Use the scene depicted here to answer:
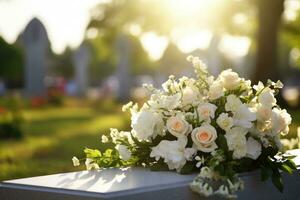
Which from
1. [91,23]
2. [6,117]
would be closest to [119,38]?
[91,23]

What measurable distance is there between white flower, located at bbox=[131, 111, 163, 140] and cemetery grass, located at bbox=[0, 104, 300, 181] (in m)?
4.04

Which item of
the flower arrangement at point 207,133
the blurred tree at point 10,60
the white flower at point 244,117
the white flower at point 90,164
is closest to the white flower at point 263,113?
the flower arrangement at point 207,133

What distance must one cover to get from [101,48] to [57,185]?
31.4 meters

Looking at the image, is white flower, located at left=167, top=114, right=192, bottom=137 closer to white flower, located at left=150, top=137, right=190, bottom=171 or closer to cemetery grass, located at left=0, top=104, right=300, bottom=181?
white flower, located at left=150, top=137, right=190, bottom=171

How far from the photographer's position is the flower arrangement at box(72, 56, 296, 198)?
3.76 meters

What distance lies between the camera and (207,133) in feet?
12.4

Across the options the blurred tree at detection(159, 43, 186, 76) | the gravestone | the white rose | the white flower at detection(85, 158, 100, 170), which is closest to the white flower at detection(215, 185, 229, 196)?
the white rose

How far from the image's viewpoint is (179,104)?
404 cm

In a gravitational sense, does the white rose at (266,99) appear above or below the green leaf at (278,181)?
above

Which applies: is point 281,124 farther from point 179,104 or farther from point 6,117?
point 6,117

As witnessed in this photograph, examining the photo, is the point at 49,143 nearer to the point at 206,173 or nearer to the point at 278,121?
the point at 278,121

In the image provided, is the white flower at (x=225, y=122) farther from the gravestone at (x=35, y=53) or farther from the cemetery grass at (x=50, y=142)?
the gravestone at (x=35, y=53)

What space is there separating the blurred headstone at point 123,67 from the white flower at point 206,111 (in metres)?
26.1

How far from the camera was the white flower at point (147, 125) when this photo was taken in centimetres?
394
